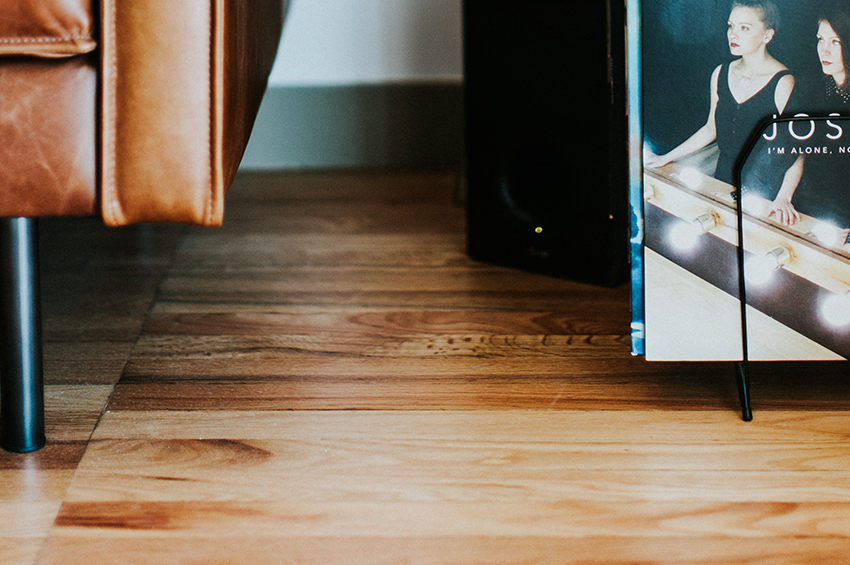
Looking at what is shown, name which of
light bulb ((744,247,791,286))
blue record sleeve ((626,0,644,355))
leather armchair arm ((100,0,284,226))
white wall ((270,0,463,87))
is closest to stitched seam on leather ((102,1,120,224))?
leather armchair arm ((100,0,284,226))

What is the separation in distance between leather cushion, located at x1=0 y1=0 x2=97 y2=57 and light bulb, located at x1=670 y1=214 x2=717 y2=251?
493 mm

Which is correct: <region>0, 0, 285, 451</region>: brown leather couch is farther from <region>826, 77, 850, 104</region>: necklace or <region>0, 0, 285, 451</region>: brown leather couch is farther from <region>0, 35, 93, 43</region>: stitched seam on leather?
<region>826, 77, 850, 104</region>: necklace

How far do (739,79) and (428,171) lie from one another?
3.35ft

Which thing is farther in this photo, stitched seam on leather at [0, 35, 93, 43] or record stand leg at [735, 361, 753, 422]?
record stand leg at [735, 361, 753, 422]

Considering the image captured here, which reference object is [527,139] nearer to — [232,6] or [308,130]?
[232,6]

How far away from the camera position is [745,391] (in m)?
0.70

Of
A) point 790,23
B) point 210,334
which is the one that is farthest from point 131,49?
point 790,23

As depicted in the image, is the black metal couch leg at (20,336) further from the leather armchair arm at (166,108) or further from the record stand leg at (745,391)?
the record stand leg at (745,391)

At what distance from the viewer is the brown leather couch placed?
56 centimetres

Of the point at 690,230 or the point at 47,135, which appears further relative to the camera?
the point at 690,230

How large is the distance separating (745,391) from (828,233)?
15 cm

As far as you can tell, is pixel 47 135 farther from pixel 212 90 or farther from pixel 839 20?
pixel 839 20

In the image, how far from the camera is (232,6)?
0.60 metres

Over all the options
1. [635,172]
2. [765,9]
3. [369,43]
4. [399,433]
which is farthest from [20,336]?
[369,43]
